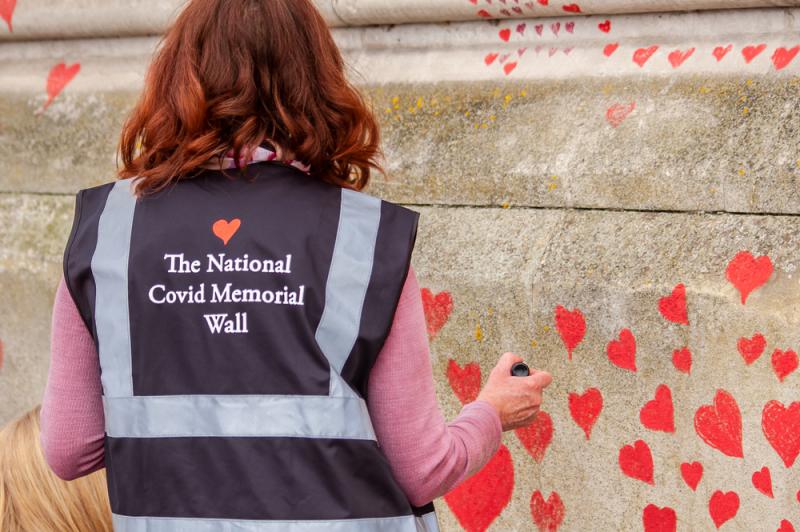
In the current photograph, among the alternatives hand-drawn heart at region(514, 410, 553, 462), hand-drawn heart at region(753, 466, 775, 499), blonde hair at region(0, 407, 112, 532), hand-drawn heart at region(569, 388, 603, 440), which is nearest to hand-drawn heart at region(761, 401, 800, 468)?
hand-drawn heart at region(753, 466, 775, 499)

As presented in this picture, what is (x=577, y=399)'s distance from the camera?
3176 millimetres

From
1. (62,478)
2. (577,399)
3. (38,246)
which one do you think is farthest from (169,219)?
(38,246)

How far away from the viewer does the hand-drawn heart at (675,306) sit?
2.98 metres

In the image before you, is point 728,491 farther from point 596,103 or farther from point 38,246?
point 38,246

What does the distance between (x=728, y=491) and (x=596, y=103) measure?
1125 millimetres

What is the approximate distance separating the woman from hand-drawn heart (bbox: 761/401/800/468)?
Result: 3.94 feet

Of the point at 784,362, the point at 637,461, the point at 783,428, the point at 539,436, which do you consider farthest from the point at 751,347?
the point at 539,436

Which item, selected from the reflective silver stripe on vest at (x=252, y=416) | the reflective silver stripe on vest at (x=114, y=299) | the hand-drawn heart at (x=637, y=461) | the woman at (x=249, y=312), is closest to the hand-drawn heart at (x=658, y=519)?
the hand-drawn heart at (x=637, y=461)

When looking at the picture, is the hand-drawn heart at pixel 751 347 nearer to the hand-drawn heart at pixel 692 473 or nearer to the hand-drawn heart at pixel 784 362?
the hand-drawn heart at pixel 784 362

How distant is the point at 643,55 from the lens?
10.6 feet

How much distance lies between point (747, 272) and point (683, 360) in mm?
279

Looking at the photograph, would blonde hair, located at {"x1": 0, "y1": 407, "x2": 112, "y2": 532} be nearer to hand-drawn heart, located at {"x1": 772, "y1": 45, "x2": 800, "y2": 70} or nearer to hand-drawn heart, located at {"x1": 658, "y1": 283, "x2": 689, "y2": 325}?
hand-drawn heart, located at {"x1": 658, "y1": 283, "x2": 689, "y2": 325}

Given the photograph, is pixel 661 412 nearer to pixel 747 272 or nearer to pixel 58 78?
pixel 747 272

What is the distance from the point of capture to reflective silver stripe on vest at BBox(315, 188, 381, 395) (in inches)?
70.9
